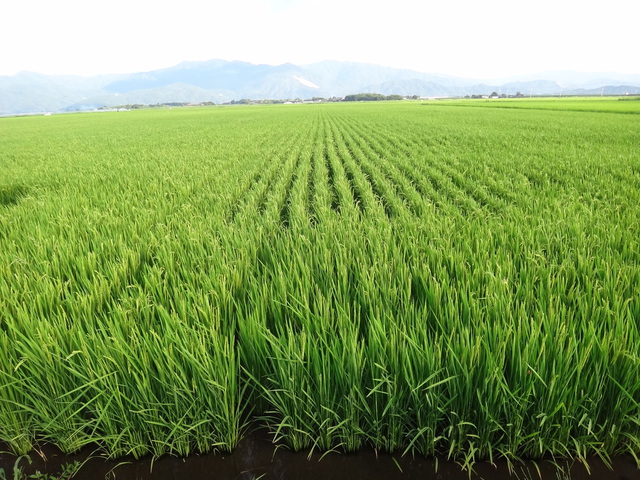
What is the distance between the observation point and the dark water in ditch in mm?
1517

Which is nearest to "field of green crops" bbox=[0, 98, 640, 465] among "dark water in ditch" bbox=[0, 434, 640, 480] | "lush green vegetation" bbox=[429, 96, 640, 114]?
"dark water in ditch" bbox=[0, 434, 640, 480]

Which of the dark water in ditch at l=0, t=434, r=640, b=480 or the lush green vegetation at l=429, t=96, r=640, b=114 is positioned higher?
the lush green vegetation at l=429, t=96, r=640, b=114

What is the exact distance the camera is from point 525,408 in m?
1.45

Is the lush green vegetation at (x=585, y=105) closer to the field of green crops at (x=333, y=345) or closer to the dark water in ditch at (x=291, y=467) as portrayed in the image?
the field of green crops at (x=333, y=345)

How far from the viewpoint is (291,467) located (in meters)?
1.60

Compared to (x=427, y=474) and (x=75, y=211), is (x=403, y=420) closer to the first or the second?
(x=427, y=474)

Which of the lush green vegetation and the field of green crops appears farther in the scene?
the lush green vegetation

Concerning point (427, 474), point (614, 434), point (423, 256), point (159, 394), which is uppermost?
point (423, 256)

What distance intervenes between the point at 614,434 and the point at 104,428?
2.27m

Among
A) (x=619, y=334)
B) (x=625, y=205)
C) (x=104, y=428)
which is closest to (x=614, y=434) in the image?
(x=619, y=334)

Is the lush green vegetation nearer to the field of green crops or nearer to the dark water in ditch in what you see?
the field of green crops

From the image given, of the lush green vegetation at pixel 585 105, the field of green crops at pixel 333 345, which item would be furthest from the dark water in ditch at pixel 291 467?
the lush green vegetation at pixel 585 105

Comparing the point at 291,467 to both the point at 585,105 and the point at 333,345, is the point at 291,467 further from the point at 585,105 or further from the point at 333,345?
the point at 585,105

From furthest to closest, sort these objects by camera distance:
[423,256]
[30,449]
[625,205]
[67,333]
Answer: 1. [625,205]
2. [423,256]
3. [67,333]
4. [30,449]
